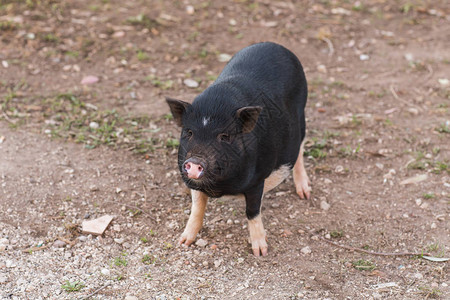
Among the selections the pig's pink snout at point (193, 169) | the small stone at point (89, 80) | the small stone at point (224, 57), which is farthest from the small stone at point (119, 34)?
the pig's pink snout at point (193, 169)

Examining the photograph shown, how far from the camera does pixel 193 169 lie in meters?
3.15

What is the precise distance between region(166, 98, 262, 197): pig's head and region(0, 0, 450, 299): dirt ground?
2.73ft

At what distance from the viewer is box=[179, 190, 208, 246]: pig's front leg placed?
407cm

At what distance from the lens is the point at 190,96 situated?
6.01 meters

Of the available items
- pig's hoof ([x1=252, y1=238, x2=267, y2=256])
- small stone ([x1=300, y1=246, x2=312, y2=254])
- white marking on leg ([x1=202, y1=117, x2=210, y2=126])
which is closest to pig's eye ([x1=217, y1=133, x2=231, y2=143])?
white marking on leg ([x1=202, y1=117, x2=210, y2=126])

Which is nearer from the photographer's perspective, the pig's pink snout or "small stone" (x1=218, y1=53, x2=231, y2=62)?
the pig's pink snout

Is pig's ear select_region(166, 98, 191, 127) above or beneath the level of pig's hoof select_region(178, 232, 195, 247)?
above

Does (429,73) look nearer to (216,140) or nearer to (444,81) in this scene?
(444,81)

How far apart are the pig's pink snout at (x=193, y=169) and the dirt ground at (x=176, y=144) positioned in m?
0.93

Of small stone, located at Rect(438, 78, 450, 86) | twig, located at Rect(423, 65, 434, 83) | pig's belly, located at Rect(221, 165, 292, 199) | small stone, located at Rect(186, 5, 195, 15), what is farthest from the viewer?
small stone, located at Rect(186, 5, 195, 15)

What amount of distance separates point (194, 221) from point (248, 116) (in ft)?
3.63

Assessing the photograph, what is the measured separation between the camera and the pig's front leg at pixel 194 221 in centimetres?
407

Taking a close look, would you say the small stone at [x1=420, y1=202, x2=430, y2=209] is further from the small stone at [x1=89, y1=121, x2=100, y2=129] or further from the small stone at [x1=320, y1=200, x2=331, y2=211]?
the small stone at [x1=89, y1=121, x2=100, y2=129]

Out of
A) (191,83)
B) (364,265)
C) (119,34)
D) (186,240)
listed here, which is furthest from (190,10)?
(364,265)
